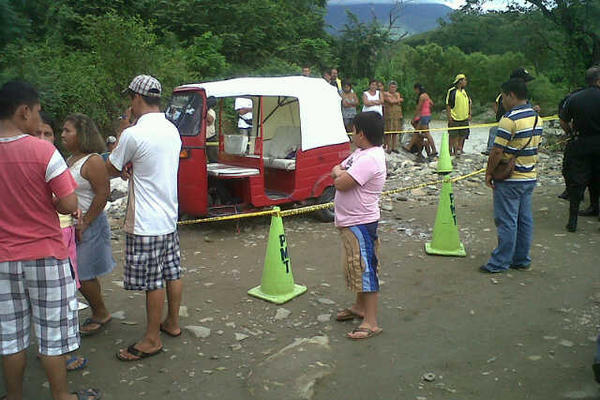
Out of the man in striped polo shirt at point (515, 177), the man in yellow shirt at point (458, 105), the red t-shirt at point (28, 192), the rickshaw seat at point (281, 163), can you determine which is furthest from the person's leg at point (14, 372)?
the man in yellow shirt at point (458, 105)

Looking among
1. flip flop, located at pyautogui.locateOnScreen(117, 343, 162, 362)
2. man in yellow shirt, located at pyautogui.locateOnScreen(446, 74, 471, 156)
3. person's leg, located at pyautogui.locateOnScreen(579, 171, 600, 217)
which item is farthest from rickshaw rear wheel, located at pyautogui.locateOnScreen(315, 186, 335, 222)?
man in yellow shirt, located at pyautogui.locateOnScreen(446, 74, 471, 156)

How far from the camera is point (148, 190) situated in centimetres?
380

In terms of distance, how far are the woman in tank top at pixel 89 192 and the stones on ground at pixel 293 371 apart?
1467 mm

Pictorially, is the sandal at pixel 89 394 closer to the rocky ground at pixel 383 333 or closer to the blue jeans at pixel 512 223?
the rocky ground at pixel 383 333

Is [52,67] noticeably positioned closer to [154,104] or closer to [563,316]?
[154,104]

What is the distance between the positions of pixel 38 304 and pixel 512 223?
14.3 ft

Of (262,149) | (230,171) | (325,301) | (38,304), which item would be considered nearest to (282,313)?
(325,301)

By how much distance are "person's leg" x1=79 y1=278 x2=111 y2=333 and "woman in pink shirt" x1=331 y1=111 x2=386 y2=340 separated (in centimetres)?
197

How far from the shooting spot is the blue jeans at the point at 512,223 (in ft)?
18.1

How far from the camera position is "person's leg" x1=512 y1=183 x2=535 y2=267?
5578 millimetres

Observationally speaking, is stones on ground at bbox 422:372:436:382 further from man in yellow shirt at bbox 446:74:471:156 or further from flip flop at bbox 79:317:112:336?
man in yellow shirt at bbox 446:74:471:156

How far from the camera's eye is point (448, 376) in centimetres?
370

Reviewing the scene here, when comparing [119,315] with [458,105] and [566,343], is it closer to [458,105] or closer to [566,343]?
[566,343]

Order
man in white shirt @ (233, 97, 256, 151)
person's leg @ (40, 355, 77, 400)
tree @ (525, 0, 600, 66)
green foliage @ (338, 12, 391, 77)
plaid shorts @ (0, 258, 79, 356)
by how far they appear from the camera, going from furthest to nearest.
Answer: green foliage @ (338, 12, 391, 77)
tree @ (525, 0, 600, 66)
man in white shirt @ (233, 97, 256, 151)
person's leg @ (40, 355, 77, 400)
plaid shorts @ (0, 258, 79, 356)
